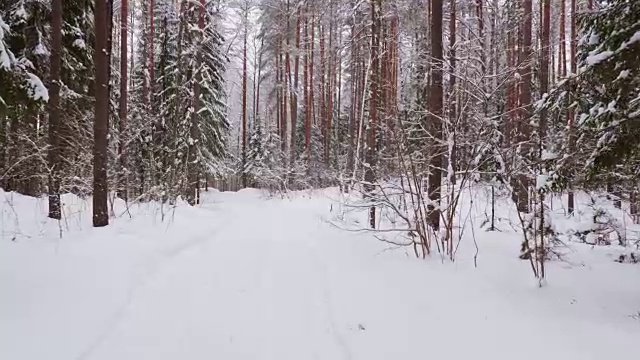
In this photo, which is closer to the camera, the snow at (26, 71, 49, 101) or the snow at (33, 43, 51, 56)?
the snow at (26, 71, 49, 101)

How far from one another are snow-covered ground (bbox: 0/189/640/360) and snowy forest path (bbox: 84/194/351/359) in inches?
0.7

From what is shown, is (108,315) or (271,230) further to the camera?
(271,230)

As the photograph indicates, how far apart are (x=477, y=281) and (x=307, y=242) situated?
399 centimetres

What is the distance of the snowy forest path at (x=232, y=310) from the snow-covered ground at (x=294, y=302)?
0.02 meters

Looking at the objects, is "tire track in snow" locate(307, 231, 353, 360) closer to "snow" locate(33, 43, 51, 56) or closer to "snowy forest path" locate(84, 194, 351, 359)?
"snowy forest path" locate(84, 194, 351, 359)

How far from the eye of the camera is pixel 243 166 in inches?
1162

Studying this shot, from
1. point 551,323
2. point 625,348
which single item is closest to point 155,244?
point 551,323

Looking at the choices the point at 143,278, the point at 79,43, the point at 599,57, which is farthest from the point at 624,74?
the point at 79,43

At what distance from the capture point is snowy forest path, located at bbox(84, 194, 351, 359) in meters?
3.55

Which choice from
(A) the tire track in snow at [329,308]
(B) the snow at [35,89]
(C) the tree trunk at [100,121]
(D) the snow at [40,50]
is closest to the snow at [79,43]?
(D) the snow at [40,50]

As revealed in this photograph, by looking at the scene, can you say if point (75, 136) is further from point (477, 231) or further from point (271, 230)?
point (477, 231)

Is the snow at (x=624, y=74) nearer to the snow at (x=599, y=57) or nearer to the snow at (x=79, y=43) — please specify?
the snow at (x=599, y=57)

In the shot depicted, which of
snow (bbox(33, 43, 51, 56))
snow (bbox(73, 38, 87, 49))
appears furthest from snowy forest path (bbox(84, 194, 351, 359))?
snow (bbox(73, 38, 87, 49))

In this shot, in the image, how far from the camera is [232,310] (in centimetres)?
450
